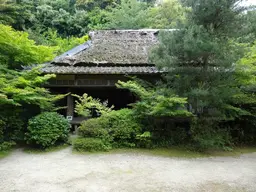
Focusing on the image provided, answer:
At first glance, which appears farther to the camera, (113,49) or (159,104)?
(113,49)

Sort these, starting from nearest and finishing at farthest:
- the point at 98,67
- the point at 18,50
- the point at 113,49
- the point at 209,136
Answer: the point at 209,136, the point at 18,50, the point at 98,67, the point at 113,49

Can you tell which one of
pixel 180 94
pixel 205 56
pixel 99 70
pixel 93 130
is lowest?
pixel 93 130

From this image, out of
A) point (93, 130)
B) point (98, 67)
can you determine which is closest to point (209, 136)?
point (93, 130)

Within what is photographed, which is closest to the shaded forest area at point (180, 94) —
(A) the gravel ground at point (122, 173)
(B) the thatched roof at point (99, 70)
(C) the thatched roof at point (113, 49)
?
(B) the thatched roof at point (99, 70)

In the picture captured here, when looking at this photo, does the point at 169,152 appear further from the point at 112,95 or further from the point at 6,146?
the point at 112,95

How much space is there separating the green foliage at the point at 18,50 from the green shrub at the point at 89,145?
3.67 m

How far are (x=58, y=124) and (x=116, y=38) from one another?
227 inches

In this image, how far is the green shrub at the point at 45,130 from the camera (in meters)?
6.52

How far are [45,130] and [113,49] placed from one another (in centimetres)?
484

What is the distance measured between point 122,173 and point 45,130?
2.91 m

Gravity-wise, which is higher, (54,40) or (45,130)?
(54,40)

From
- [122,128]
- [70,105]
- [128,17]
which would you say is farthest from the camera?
[128,17]

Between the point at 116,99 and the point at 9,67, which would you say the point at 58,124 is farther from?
the point at 116,99

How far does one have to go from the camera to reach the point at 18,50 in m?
7.60
